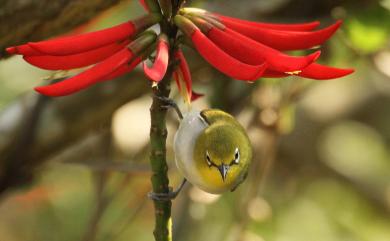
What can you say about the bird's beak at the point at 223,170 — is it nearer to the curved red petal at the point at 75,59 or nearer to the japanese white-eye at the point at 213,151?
the japanese white-eye at the point at 213,151

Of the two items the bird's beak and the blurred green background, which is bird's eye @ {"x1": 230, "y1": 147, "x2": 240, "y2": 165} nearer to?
the bird's beak

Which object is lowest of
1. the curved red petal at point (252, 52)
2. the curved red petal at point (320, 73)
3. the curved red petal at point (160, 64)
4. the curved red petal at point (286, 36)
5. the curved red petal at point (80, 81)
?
the curved red petal at point (320, 73)

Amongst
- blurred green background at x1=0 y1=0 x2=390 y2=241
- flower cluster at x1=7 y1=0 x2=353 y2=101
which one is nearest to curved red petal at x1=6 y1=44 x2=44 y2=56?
flower cluster at x1=7 y1=0 x2=353 y2=101

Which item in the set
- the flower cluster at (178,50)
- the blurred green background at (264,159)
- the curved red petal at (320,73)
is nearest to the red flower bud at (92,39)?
the flower cluster at (178,50)

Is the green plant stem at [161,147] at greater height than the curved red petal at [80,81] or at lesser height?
lesser

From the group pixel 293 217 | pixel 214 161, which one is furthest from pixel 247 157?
pixel 293 217

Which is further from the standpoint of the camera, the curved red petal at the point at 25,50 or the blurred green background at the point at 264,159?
the blurred green background at the point at 264,159

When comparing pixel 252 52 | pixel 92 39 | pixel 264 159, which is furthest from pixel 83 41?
pixel 264 159
